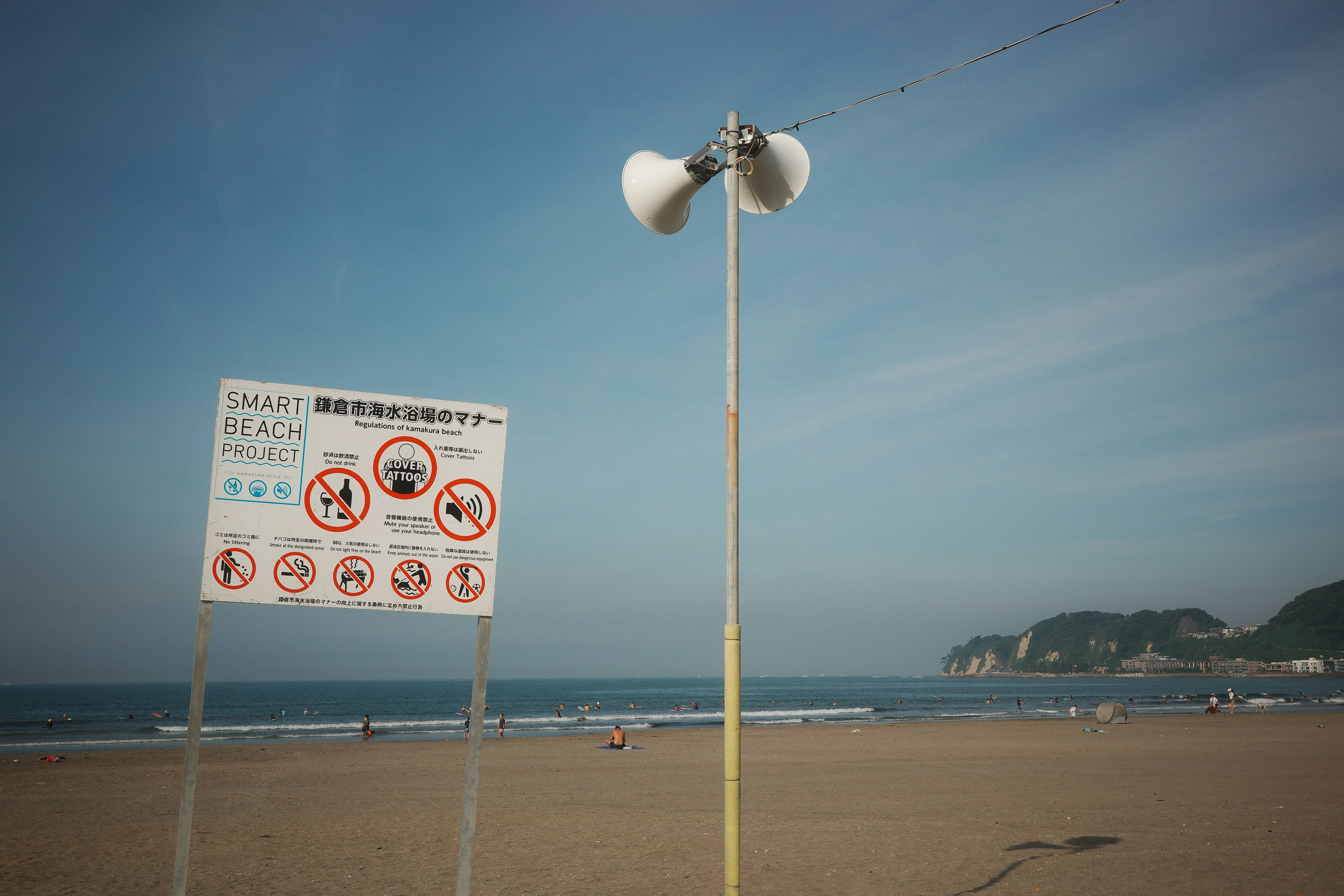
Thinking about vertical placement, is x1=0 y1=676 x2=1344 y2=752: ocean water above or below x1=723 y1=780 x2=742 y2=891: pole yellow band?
below

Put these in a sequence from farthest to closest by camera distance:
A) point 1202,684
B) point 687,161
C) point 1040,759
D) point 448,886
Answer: point 1202,684 → point 1040,759 → point 448,886 → point 687,161

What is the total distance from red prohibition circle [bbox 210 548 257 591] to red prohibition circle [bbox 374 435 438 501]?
86cm

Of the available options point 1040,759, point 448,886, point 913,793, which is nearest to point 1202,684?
point 1040,759

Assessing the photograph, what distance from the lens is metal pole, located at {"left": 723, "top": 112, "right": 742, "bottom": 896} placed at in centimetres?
476

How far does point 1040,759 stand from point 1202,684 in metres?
163

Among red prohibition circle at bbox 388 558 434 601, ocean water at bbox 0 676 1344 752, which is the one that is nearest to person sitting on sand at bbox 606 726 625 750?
ocean water at bbox 0 676 1344 752

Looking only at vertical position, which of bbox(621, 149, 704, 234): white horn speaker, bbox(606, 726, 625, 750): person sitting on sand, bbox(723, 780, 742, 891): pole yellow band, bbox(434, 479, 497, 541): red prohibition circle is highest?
bbox(621, 149, 704, 234): white horn speaker

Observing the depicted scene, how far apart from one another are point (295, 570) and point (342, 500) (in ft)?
1.62

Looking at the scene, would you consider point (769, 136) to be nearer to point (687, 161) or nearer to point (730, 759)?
point (687, 161)

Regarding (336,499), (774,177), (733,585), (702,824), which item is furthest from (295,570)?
(702,824)

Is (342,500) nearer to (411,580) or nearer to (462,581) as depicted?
(411,580)

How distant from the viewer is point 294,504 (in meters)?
4.91

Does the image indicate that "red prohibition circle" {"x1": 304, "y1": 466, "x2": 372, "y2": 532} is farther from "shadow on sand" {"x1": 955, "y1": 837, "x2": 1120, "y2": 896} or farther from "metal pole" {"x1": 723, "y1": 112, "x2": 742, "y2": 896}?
"shadow on sand" {"x1": 955, "y1": 837, "x2": 1120, "y2": 896}

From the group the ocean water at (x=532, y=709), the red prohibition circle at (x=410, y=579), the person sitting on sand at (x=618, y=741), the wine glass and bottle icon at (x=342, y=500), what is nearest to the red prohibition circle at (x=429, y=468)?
the wine glass and bottle icon at (x=342, y=500)
